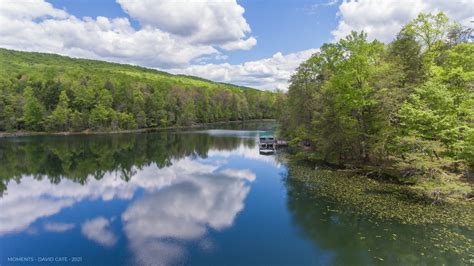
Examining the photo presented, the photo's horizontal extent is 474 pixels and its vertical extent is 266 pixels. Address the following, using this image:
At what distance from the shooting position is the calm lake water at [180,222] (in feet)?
39.9

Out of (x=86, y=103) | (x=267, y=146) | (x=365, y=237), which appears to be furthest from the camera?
(x=86, y=103)

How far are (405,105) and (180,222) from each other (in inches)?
667

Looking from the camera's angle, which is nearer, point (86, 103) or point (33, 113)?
point (33, 113)

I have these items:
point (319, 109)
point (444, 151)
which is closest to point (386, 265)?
point (444, 151)

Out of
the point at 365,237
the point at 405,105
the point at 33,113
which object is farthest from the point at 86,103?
the point at 365,237

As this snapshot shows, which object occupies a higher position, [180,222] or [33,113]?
[33,113]

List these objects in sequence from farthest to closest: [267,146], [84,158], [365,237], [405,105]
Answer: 1. [267,146]
2. [84,158]
3. [405,105]
4. [365,237]

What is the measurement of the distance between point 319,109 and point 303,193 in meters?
15.2

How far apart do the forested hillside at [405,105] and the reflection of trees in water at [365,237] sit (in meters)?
5.46

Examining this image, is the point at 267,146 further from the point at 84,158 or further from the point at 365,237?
the point at 365,237

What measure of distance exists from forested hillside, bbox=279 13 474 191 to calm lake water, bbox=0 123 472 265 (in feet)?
22.5

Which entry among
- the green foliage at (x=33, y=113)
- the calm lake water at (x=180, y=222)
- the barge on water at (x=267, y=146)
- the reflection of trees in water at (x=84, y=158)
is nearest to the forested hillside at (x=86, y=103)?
the green foliage at (x=33, y=113)

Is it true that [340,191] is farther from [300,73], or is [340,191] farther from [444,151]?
[300,73]

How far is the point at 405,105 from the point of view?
2006cm
